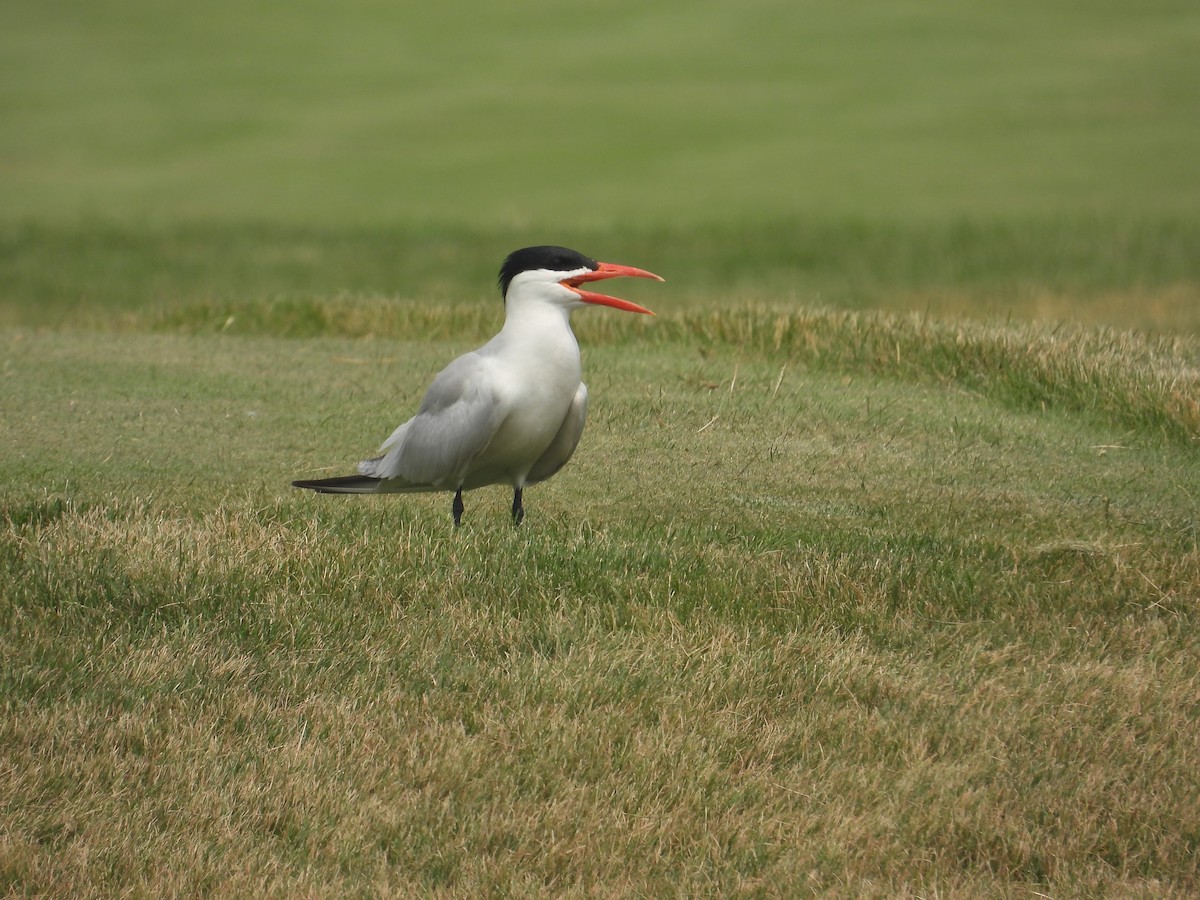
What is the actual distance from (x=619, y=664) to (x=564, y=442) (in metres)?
1.32

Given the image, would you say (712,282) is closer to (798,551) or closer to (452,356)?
(452,356)

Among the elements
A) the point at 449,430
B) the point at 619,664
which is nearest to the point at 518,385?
the point at 449,430

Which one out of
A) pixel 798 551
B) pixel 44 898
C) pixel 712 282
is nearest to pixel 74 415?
pixel 798 551

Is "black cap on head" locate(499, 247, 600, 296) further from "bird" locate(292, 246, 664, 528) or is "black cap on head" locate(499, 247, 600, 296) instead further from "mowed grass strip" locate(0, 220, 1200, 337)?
"mowed grass strip" locate(0, 220, 1200, 337)

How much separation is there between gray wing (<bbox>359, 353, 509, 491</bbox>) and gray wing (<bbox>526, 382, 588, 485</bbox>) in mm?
347

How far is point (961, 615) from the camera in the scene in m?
4.85

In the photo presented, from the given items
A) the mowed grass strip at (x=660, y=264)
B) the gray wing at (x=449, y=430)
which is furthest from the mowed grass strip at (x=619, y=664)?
the mowed grass strip at (x=660, y=264)

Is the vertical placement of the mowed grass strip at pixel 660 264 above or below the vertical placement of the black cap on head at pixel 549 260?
below

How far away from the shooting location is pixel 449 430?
518cm

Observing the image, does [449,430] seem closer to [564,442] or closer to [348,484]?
[564,442]

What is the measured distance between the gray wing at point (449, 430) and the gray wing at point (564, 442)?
0.35 meters

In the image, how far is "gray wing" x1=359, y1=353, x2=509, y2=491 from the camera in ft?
16.8

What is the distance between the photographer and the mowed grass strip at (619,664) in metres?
3.47

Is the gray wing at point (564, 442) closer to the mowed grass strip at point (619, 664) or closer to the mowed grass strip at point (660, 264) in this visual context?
the mowed grass strip at point (619, 664)
